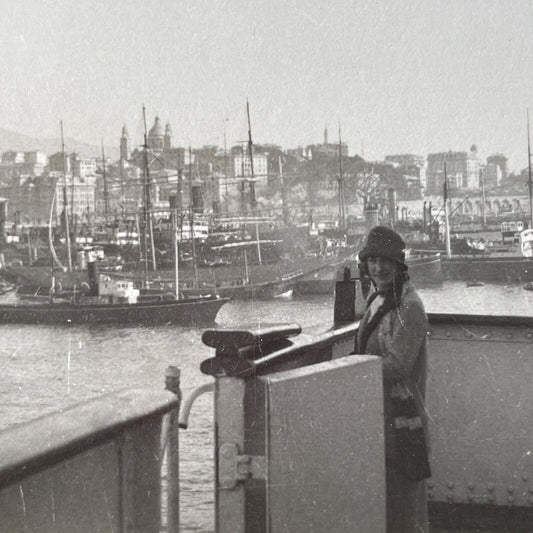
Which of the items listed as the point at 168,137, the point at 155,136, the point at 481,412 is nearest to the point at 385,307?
the point at 481,412

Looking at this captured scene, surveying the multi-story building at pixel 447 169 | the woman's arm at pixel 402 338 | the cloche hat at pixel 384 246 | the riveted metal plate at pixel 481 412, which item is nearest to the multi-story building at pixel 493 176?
the multi-story building at pixel 447 169

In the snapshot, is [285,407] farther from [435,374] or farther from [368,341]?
[435,374]

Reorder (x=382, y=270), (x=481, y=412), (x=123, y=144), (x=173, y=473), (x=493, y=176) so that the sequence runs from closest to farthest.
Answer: (x=173, y=473) → (x=382, y=270) → (x=481, y=412) → (x=123, y=144) → (x=493, y=176)

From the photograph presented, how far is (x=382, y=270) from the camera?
12.4 feet

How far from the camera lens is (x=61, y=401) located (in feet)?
93.5

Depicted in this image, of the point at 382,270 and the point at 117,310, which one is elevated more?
the point at 382,270

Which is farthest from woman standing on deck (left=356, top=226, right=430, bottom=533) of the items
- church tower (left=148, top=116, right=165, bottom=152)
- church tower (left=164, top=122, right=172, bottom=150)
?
church tower (left=164, top=122, right=172, bottom=150)

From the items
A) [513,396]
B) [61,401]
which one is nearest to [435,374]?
[513,396]

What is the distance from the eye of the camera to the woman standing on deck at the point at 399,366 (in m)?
3.47

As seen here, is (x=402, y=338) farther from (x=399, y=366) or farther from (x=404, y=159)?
(x=404, y=159)

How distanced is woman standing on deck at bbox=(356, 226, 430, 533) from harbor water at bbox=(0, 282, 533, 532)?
914 centimetres

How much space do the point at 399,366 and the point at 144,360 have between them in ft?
109

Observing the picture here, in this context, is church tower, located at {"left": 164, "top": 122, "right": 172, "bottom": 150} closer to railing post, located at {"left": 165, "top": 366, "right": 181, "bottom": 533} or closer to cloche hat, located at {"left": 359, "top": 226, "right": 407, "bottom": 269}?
cloche hat, located at {"left": 359, "top": 226, "right": 407, "bottom": 269}

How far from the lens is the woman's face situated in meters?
3.76
